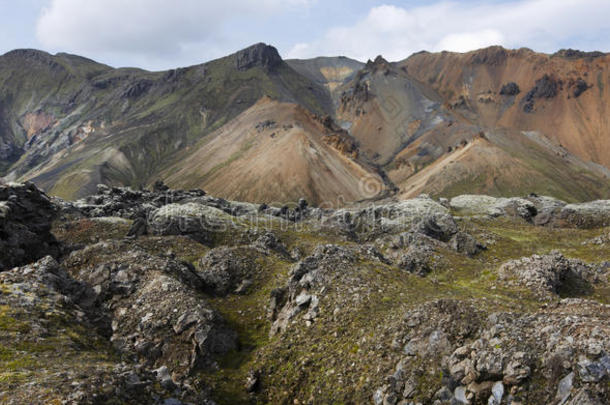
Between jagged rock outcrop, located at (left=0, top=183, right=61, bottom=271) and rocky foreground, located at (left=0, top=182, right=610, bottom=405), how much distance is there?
166 mm

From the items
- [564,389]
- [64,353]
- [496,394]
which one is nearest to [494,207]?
[496,394]

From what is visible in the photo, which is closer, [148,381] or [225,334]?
[148,381]

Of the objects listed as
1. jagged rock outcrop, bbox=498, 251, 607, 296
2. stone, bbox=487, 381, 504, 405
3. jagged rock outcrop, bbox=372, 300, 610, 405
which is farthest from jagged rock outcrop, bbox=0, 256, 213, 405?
jagged rock outcrop, bbox=498, 251, 607, 296

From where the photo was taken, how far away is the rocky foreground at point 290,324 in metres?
13.3

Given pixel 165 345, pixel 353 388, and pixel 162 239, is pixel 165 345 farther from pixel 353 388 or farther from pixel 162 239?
pixel 162 239

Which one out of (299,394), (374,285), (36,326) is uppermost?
(36,326)

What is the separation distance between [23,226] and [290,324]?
25.7 metres

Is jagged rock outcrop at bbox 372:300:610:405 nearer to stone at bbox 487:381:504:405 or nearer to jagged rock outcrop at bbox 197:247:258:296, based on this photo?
stone at bbox 487:381:504:405

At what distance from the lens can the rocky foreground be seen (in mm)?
13297

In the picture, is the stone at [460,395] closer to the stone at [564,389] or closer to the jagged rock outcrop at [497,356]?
the jagged rock outcrop at [497,356]

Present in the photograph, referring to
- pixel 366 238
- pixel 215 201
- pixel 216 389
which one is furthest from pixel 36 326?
pixel 215 201

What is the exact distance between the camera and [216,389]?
1950cm

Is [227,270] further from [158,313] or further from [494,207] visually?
[494,207]

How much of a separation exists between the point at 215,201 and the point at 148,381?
62.1 m
